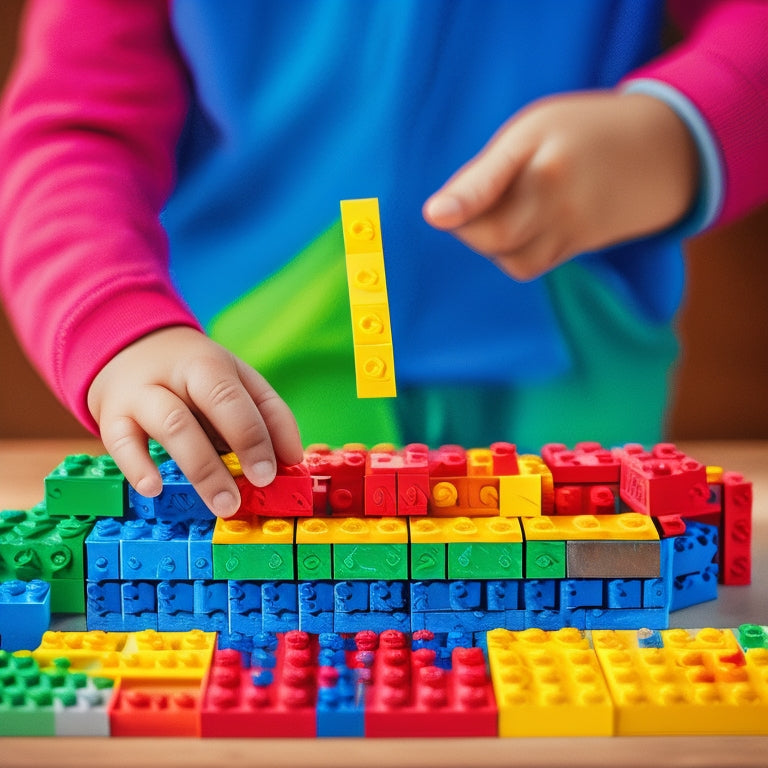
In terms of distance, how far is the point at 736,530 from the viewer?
1122 mm

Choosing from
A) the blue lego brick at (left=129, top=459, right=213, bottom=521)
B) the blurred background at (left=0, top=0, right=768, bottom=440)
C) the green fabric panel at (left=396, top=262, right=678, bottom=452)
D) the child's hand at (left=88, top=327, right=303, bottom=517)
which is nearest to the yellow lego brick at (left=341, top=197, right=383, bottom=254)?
the child's hand at (left=88, top=327, right=303, bottom=517)

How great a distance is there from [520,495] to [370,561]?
0.50ft

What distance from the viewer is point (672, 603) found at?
1.07 m

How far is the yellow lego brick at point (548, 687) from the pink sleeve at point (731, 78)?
2.13 ft

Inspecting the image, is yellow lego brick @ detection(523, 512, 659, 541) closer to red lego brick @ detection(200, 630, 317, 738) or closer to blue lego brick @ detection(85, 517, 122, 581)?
red lego brick @ detection(200, 630, 317, 738)

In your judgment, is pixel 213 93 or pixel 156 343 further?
pixel 213 93

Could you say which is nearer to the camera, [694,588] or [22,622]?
[22,622]

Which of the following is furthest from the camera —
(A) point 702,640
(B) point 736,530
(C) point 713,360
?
(C) point 713,360

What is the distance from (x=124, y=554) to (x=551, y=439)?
0.70m

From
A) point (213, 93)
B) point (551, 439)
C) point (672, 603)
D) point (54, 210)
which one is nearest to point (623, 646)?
point (672, 603)

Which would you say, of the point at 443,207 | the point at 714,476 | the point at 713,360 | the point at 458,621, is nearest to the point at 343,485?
the point at 458,621

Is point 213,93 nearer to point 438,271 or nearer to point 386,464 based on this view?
point 438,271

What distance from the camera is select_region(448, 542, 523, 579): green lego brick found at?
100cm

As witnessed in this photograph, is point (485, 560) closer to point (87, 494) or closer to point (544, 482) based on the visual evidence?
point (544, 482)
